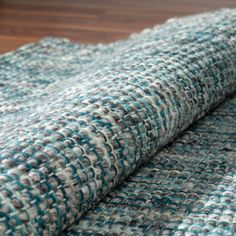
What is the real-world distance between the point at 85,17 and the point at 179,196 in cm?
155

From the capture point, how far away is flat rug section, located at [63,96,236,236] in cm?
50

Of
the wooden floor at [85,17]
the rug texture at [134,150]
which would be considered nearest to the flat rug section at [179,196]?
the rug texture at [134,150]

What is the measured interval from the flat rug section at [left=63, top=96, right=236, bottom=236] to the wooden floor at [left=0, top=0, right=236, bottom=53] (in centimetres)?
100

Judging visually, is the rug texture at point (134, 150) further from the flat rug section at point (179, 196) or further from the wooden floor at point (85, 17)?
the wooden floor at point (85, 17)

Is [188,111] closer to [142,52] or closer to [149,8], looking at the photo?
[142,52]

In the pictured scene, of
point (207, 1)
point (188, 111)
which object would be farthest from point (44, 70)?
point (207, 1)

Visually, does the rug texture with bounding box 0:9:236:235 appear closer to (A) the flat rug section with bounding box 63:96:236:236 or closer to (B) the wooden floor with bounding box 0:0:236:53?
(A) the flat rug section with bounding box 63:96:236:236

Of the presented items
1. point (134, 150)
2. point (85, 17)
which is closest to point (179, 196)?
point (134, 150)

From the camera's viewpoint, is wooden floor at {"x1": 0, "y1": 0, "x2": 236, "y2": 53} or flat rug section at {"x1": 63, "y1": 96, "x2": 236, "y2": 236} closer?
flat rug section at {"x1": 63, "y1": 96, "x2": 236, "y2": 236}

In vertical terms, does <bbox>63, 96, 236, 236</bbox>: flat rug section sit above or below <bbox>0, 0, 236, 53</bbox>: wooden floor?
above

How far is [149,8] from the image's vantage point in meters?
2.18

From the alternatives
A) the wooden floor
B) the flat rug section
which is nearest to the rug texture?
the flat rug section

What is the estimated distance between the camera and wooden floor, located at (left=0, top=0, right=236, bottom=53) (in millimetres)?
1783

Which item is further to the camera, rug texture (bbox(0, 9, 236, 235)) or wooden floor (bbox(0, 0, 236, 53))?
wooden floor (bbox(0, 0, 236, 53))
